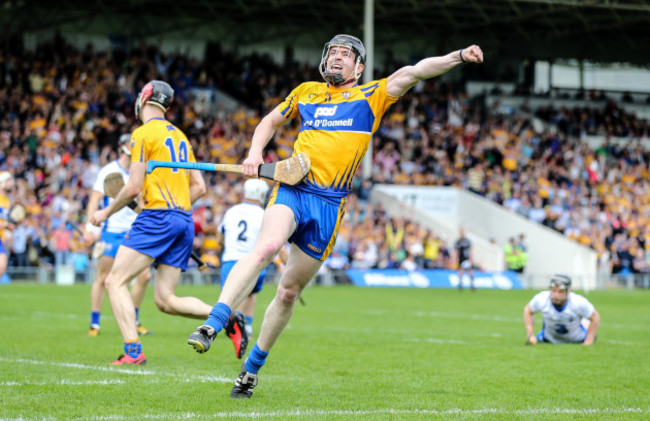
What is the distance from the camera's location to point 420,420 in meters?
6.34

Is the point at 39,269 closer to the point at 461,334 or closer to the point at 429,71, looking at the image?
the point at 461,334

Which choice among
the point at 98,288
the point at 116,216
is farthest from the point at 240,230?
the point at 98,288

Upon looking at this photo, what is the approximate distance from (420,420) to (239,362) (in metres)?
3.80

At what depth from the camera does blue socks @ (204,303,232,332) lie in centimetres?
627

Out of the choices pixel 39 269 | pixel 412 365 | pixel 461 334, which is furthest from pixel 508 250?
→ pixel 412 365

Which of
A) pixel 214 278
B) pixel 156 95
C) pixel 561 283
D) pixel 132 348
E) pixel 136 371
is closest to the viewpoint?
pixel 136 371

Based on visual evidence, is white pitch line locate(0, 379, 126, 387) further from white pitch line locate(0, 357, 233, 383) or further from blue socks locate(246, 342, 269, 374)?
blue socks locate(246, 342, 269, 374)

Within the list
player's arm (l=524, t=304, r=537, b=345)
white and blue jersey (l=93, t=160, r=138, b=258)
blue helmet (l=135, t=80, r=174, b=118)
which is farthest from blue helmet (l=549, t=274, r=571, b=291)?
blue helmet (l=135, t=80, r=174, b=118)

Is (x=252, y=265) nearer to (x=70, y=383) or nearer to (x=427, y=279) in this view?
(x=70, y=383)

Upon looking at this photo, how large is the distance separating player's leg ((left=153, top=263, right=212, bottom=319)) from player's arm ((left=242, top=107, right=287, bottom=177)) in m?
2.36

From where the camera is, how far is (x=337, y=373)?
358 inches

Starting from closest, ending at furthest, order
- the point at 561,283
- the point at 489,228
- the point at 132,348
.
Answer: the point at 132,348
the point at 561,283
the point at 489,228

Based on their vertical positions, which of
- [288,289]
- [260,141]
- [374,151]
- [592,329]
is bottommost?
[592,329]

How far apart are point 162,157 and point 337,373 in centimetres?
249
